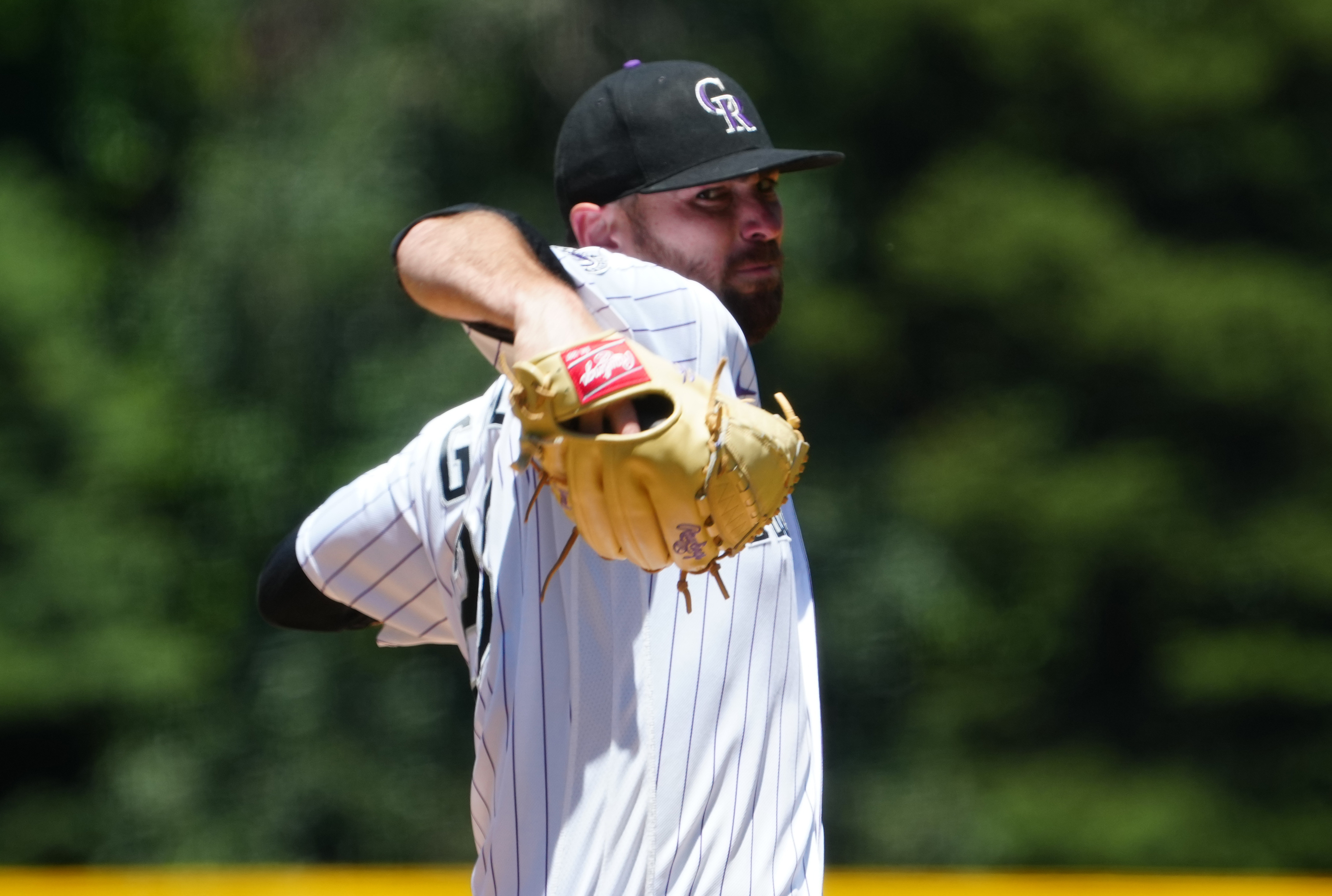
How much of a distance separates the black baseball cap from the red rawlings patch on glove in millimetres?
450

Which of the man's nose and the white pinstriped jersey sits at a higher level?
the man's nose

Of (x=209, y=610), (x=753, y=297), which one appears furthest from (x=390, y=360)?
(x=753, y=297)

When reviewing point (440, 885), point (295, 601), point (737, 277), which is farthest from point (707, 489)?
point (440, 885)

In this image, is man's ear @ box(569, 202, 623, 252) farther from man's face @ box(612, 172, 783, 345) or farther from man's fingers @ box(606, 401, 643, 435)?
man's fingers @ box(606, 401, 643, 435)

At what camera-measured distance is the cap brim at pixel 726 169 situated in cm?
118

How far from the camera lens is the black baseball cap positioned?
3.93 feet

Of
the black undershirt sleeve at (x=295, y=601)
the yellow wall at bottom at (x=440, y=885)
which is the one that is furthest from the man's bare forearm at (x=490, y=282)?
the yellow wall at bottom at (x=440, y=885)

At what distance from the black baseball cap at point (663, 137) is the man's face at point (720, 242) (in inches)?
0.6

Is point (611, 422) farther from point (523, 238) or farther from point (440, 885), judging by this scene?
point (440, 885)

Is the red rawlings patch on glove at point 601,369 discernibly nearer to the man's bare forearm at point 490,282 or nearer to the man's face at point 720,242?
the man's bare forearm at point 490,282

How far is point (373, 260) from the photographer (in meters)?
3.98

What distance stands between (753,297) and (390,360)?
2.87 m

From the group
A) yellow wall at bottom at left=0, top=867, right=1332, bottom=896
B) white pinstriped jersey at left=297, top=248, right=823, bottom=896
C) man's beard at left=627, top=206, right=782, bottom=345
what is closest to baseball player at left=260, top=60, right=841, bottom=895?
white pinstriped jersey at left=297, top=248, right=823, bottom=896

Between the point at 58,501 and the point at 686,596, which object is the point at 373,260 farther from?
the point at 686,596
